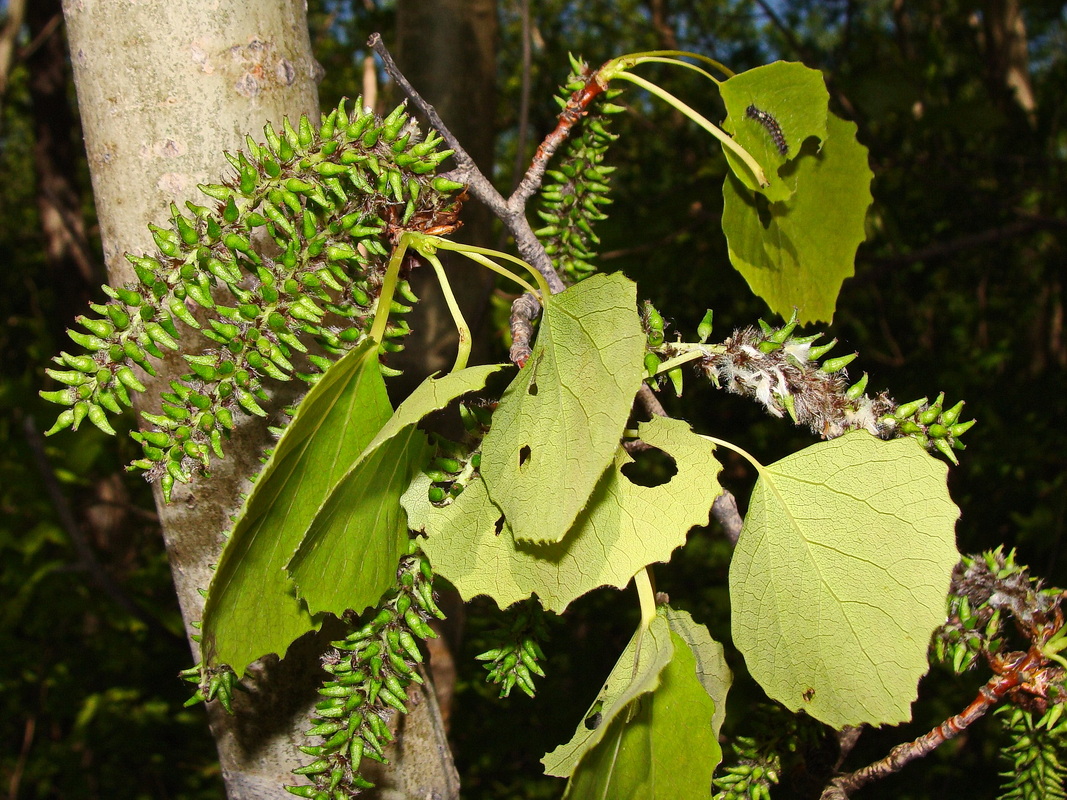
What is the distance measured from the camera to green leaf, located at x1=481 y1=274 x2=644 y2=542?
523 mm

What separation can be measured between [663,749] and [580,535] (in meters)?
0.17

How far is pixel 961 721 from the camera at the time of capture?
2.47 feet

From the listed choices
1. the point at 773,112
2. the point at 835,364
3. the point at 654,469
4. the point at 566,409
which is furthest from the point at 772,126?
the point at 654,469

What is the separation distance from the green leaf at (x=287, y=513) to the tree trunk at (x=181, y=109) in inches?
7.0

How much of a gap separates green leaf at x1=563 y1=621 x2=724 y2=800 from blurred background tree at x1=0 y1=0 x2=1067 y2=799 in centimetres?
115

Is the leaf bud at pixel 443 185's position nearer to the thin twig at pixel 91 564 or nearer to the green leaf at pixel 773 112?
the green leaf at pixel 773 112

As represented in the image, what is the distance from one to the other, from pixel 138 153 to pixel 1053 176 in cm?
348

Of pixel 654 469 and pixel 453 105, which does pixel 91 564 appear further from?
pixel 654 469

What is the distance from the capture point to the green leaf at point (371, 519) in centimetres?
55

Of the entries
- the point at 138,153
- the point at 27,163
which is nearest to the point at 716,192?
the point at 138,153

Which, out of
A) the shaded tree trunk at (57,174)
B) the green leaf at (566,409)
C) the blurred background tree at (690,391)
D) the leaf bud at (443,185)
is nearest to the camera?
the green leaf at (566,409)

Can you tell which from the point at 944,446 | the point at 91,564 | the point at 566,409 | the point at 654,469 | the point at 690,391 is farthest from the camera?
the point at 654,469

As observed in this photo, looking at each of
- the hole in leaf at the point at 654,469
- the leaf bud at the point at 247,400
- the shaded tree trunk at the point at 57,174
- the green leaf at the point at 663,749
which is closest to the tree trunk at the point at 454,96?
the leaf bud at the point at 247,400

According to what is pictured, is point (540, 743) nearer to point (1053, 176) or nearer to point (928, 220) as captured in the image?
point (928, 220)
